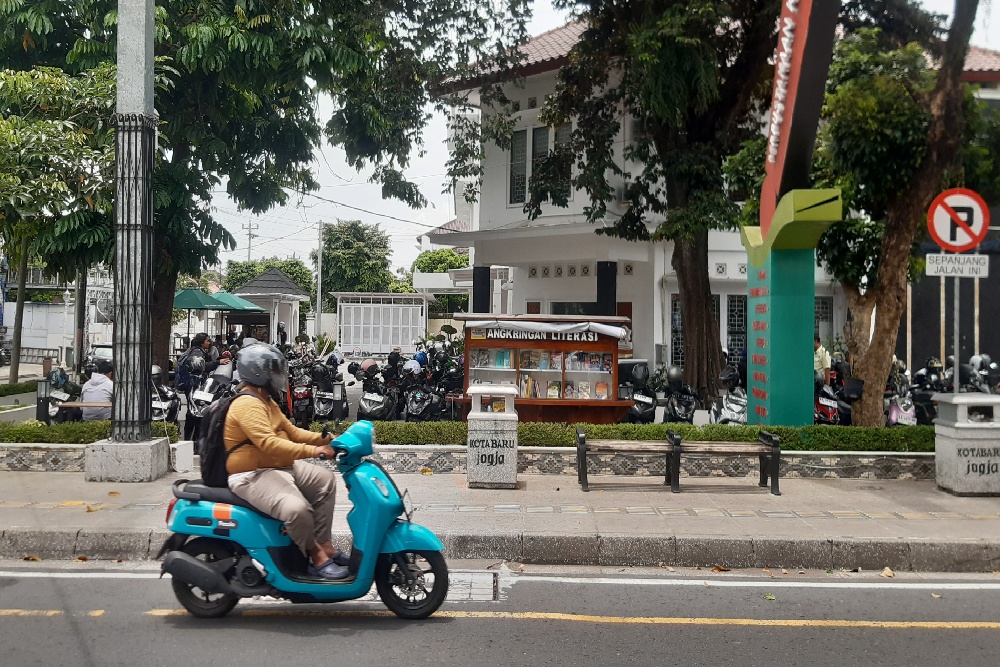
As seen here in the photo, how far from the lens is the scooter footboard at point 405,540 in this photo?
5.41 metres

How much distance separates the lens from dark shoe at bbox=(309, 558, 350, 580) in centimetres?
545

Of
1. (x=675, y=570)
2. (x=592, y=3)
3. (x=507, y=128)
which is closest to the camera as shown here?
(x=675, y=570)

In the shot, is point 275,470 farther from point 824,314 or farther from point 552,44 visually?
point 552,44

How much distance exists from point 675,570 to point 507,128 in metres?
14.9

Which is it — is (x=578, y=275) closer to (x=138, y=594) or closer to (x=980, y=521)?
(x=980, y=521)

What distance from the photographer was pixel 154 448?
31.9 feet

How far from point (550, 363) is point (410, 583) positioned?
8.83m

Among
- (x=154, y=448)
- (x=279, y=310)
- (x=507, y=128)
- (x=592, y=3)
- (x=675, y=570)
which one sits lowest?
(x=675, y=570)

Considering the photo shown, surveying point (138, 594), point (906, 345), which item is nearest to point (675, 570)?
point (138, 594)

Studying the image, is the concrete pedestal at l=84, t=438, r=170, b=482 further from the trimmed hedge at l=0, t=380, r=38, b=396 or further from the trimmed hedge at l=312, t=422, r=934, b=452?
the trimmed hedge at l=0, t=380, r=38, b=396

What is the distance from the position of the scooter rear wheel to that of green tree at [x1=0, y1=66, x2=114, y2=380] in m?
7.95

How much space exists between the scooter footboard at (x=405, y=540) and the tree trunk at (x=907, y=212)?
8.08m

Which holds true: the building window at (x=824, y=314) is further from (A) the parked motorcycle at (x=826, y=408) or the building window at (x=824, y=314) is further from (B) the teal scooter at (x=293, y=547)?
(B) the teal scooter at (x=293, y=547)

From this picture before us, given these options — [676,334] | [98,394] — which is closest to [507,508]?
[98,394]
